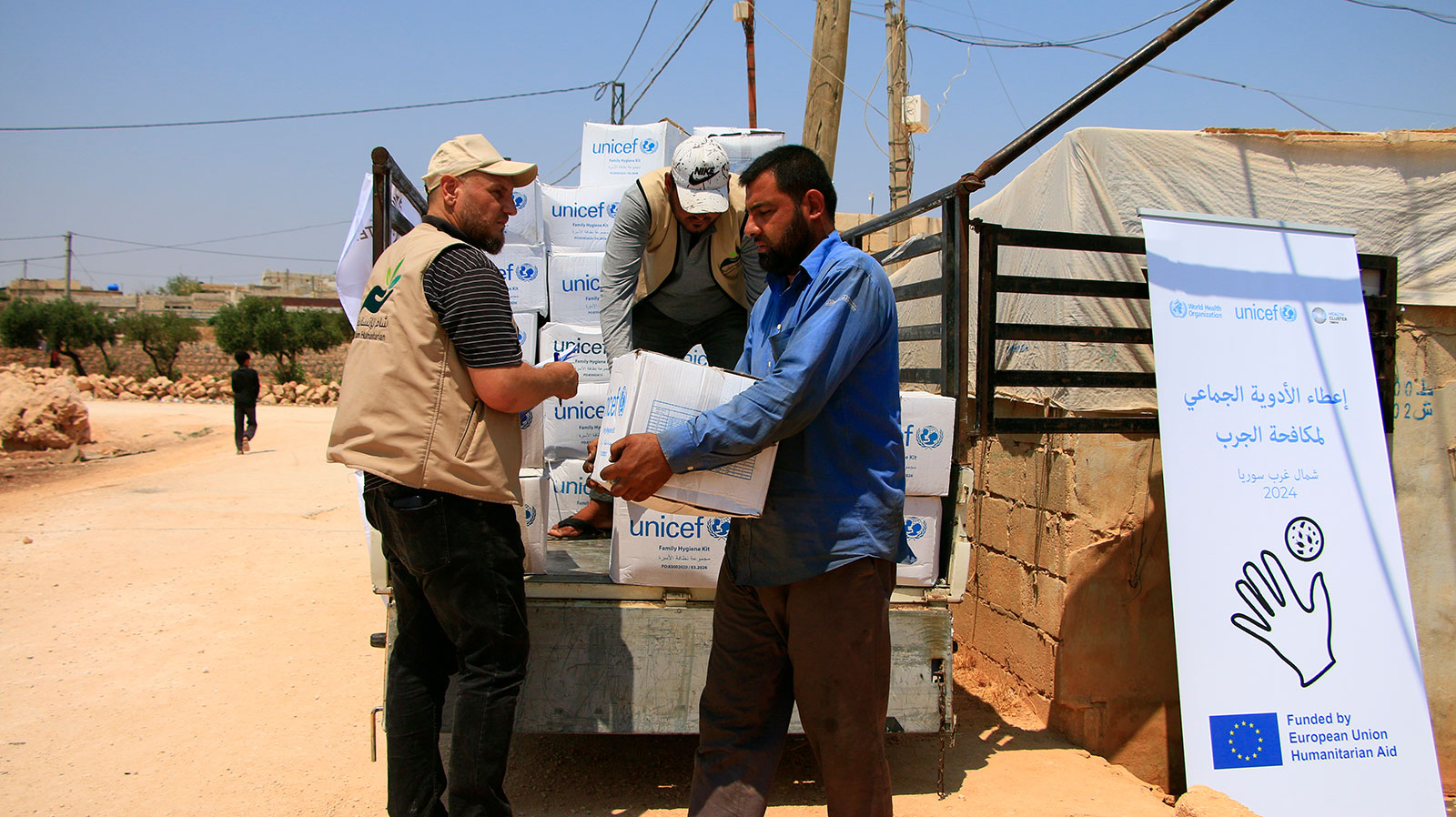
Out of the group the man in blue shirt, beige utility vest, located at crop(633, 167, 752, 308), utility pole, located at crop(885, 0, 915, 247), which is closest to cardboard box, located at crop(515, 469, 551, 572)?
the man in blue shirt

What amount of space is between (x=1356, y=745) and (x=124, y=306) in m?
65.4

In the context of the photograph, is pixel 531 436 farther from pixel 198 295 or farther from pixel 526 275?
pixel 198 295

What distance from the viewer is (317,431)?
62.0 ft

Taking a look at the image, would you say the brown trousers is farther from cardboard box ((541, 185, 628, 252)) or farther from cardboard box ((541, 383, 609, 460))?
cardboard box ((541, 185, 628, 252))

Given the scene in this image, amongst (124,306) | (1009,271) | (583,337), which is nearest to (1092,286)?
(1009,271)

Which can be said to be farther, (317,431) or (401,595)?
(317,431)

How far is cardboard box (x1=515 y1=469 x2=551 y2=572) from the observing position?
2.89 metres

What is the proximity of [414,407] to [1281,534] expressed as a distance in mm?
3095

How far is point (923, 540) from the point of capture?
3.12m

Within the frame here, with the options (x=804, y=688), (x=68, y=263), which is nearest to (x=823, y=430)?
(x=804, y=688)

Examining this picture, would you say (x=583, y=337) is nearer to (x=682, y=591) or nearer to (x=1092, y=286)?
(x=682, y=591)

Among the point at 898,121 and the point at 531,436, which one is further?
the point at 898,121

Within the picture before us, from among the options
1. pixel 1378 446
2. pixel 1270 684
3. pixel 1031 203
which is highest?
pixel 1031 203

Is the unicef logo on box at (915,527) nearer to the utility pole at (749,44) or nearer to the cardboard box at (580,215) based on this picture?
the cardboard box at (580,215)
